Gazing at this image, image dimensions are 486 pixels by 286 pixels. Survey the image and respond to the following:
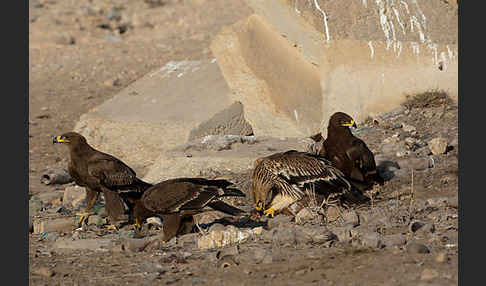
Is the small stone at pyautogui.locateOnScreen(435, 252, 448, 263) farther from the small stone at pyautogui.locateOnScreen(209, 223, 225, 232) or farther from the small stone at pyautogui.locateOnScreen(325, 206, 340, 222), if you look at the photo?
the small stone at pyautogui.locateOnScreen(209, 223, 225, 232)

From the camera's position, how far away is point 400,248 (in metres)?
5.50

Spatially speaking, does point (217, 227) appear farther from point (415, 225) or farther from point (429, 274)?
point (429, 274)

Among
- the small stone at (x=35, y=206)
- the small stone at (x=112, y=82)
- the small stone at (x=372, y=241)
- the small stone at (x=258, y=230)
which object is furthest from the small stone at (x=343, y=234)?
the small stone at (x=112, y=82)

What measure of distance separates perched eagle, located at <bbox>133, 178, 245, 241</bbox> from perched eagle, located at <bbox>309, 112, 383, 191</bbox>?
1319 millimetres

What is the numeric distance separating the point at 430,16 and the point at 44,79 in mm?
8601

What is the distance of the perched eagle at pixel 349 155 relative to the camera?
7.64m

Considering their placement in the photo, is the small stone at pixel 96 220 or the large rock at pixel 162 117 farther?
the large rock at pixel 162 117

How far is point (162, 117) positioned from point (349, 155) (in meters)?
4.16

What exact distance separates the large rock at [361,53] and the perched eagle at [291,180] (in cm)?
276

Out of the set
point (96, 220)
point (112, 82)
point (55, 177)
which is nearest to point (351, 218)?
point (96, 220)

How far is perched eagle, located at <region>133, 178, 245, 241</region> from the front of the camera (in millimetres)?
6742

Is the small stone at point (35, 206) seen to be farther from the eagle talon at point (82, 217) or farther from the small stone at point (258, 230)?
the small stone at point (258, 230)

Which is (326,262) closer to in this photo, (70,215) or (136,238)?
(136,238)

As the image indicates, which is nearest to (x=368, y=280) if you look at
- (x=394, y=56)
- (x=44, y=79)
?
(x=394, y=56)
